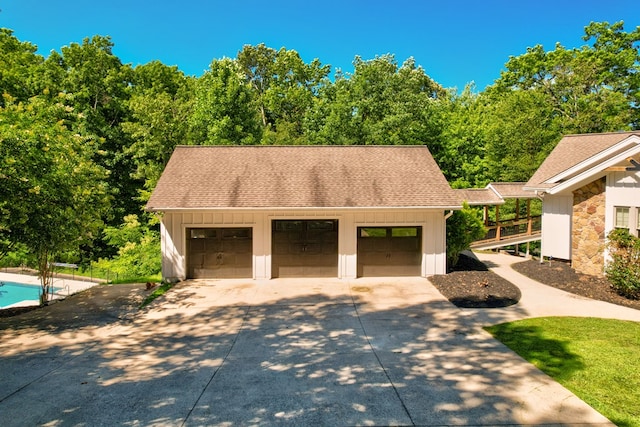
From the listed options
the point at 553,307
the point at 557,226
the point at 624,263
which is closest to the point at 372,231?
the point at 553,307

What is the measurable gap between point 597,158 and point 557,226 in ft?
11.3

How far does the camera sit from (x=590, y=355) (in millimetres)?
8320

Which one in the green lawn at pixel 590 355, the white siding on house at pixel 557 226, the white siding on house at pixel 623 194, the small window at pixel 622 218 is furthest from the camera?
the white siding on house at pixel 557 226

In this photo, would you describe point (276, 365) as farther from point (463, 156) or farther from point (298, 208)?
point (463, 156)

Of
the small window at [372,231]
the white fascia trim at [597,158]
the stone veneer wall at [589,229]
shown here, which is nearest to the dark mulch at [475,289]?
the small window at [372,231]

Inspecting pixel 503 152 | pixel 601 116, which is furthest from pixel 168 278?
pixel 601 116

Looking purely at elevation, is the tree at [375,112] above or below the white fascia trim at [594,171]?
above

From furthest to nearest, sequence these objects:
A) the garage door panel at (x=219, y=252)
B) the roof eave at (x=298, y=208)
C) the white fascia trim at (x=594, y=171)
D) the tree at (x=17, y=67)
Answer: the tree at (x=17, y=67) → the garage door panel at (x=219, y=252) → the roof eave at (x=298, y=208) → the white fascia trim at (x=594, y=171)

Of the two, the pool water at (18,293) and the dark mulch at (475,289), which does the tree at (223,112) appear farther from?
the dark mulch at (475,289)

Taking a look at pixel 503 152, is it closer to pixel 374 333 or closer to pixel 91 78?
pixel 374 333

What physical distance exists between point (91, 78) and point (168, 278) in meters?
19.2

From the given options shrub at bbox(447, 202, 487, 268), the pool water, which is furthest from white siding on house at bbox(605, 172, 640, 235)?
the pool water

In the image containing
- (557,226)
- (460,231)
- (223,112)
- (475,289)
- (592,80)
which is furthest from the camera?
(592,80)

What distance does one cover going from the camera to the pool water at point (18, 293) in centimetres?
1898
